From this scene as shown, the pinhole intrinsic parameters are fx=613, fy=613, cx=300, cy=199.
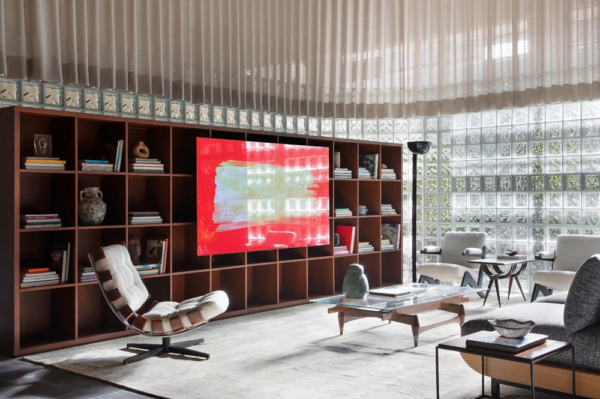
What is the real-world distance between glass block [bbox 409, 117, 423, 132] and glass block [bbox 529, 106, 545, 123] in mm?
1462

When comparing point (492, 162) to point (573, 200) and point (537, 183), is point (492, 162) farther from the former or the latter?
point (573, 200)

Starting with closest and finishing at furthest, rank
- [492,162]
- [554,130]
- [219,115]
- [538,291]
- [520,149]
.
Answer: [538,291]
[219,115]
[554,130]
[520,149]
[492,162]

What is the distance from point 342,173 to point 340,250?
0.93 m

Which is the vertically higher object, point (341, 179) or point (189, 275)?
point (341, 179)

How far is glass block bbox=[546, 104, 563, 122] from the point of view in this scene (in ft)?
24.0

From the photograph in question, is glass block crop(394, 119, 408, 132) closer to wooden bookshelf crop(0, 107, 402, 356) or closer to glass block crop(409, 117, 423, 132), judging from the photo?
glass block crop(409, 117, 423, 132)

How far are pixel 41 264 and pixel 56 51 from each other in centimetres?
188

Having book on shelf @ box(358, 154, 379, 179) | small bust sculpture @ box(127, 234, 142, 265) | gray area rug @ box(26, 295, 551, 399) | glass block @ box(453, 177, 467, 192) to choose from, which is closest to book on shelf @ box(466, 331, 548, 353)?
gray area rug @ box(26, 295, 551, 399)

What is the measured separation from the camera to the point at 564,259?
21.8 feet

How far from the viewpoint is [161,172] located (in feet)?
19.0

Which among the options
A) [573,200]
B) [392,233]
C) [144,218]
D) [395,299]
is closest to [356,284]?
[395,299]

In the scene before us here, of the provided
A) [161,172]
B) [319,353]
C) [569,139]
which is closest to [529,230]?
[569,139]

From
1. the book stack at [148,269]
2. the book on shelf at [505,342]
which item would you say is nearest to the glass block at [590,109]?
the book on shelf at [505,342]

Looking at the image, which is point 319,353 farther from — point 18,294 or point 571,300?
point 18,294
